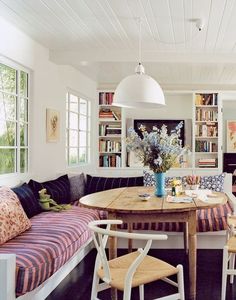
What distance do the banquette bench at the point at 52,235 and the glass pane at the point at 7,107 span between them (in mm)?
713

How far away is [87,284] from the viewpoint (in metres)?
3.41

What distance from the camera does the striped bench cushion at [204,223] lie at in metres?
4.22

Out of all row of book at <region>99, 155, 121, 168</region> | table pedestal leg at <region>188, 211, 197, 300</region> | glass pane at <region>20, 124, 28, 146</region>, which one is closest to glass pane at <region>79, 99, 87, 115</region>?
row of book at <region>99, 155, 121, 168</region>

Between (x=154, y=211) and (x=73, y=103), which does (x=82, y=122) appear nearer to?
(x=73, y=103)

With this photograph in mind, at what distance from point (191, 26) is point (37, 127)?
2.03 metres

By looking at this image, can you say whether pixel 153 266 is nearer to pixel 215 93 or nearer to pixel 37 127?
pixel 37 127

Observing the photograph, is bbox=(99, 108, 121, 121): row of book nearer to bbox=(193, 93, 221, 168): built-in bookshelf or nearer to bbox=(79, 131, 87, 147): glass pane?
bbox=(79, 131, 87, 147): glass pane

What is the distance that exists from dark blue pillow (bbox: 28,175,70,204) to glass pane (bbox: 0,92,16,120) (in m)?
0.71

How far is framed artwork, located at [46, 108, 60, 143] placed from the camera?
15.7 feet

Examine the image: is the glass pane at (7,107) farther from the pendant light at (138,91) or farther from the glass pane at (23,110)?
the pendant light at (138,91)

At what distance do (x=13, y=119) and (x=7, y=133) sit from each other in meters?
0.20

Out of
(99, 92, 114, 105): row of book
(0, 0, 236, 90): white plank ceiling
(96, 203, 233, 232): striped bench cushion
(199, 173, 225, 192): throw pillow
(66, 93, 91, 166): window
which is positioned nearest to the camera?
(0, 0, 236, 90): white plank ceiling

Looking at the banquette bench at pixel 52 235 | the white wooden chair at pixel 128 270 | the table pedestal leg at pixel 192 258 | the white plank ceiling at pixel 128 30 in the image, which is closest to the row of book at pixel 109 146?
the white plank ceiling at pixel 128 30

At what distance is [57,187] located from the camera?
4.50 m
